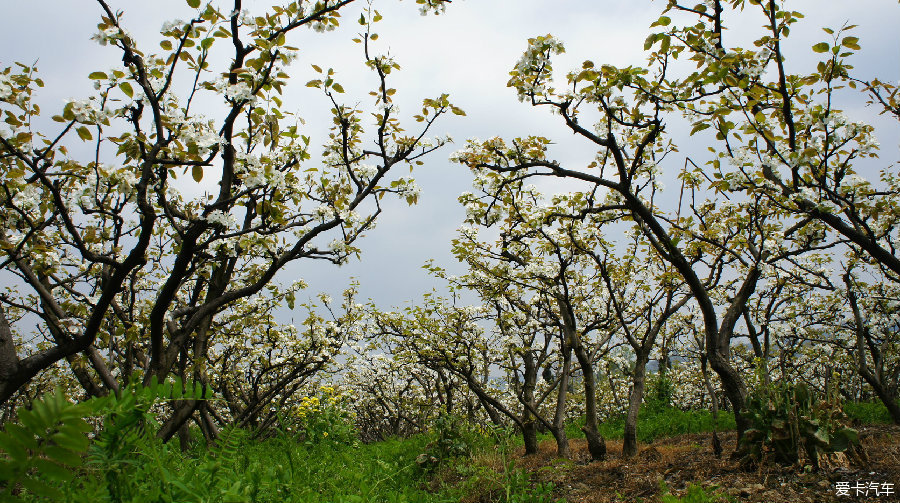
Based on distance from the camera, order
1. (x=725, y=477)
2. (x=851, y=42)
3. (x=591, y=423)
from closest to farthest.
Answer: (x=851, y=42) < (x=725, y=477) < (x=591, y=423)

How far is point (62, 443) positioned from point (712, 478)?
6237 mm

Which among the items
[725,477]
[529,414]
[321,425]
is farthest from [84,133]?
[529,414]

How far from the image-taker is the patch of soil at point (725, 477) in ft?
14.6

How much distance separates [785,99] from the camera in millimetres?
4672

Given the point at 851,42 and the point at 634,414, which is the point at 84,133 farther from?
the point at 634,414

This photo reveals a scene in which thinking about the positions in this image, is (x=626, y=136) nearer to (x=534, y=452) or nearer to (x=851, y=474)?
(x=851, y=474)

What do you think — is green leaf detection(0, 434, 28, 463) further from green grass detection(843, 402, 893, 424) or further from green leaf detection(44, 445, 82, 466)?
green grass detection(843, 402, 893, 424)

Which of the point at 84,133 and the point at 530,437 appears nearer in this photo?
the point at 84,133

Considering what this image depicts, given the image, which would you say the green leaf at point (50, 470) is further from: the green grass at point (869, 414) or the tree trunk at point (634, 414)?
the green grass at point (869, 414)

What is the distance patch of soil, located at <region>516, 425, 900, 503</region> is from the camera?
4441 millimetres

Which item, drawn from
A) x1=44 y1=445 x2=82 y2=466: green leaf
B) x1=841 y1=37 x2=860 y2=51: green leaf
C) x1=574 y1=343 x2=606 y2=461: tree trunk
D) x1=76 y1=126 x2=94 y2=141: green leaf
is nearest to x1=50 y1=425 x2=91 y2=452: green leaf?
x1=44 y1=445 x2=82 y2=466: green leaf

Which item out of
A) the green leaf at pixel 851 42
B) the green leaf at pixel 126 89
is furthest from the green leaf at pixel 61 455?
the green leaf at pixel 851 42

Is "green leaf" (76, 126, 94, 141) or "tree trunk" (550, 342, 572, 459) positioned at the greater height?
"green leaf" (76, 126, 94, 141)

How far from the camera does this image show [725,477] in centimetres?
532
